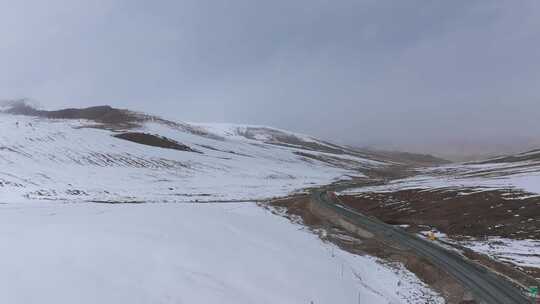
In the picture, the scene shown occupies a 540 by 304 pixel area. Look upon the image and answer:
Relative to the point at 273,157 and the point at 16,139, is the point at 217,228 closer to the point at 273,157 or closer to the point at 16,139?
the point at 16,139

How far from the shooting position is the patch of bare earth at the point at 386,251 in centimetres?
2712

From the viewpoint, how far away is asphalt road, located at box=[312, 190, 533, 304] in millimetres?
25047

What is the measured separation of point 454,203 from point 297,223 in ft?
78.2

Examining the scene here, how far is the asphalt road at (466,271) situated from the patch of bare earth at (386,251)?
716mm

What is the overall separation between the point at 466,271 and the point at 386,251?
8.27 metres

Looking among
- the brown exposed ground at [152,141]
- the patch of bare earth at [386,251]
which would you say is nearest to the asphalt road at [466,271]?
the patch of bare earth at [386,251]

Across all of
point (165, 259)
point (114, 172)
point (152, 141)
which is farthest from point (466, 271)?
point (152, 141)

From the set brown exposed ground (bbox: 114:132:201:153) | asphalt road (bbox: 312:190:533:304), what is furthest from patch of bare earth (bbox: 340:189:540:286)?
brown exposed ground (bbox: 114:132:201:153)

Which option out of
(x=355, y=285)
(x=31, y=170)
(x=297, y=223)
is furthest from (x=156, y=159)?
(x=355, y=285)

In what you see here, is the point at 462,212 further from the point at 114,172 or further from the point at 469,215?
the point at 114,172

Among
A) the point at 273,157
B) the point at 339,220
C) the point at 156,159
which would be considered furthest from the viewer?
the point at 273,157

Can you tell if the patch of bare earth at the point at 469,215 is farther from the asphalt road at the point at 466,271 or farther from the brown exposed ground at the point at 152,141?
the brown exposed ground at the point at 152,141

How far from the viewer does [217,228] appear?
37094mm

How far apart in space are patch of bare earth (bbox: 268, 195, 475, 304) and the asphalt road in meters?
0.72
